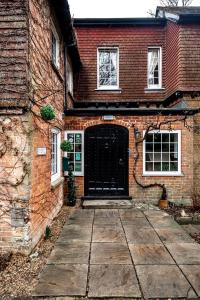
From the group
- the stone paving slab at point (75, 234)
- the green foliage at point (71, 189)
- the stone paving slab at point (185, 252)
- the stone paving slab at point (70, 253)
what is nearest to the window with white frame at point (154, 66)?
the green foliage at point (71, 189)

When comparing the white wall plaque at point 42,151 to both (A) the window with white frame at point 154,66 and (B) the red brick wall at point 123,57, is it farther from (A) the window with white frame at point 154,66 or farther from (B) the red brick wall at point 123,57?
(A) the window with white frame at point 154,66

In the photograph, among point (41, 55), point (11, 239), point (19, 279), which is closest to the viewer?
point (19, 279)

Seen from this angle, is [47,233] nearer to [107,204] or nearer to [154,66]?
[107,204]

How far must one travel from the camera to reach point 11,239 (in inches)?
197

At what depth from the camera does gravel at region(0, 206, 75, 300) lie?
12.7 feet

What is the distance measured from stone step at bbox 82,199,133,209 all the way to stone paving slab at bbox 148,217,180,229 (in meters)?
1.49

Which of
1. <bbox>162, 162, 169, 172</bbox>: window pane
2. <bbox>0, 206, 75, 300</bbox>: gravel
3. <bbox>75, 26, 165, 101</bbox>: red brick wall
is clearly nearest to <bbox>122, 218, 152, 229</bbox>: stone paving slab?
<bbox>0, 206, 75, 300</bbox>: gravel

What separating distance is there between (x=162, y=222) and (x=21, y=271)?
162 inches

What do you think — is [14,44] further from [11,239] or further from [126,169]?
[126,169]

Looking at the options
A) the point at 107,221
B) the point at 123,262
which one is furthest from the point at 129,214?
the point at 123,262

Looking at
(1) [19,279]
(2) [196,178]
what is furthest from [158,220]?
(1) [19,279]

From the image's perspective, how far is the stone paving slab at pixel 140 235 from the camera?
594 centimetres

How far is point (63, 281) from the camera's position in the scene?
13.5ft

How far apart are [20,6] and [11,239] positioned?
414 centimetres
